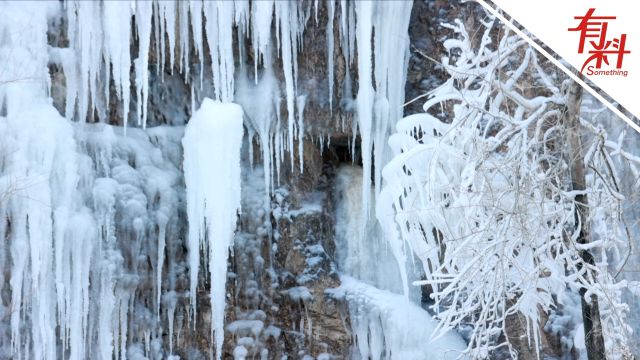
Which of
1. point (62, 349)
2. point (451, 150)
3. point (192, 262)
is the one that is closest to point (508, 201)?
point (451, 150)

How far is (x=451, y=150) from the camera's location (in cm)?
543

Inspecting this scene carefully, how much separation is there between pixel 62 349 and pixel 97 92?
89.7 inches

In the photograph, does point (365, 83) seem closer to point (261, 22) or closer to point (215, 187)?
point (261, 22)

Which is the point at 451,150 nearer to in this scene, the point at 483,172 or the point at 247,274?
the point at 483,172

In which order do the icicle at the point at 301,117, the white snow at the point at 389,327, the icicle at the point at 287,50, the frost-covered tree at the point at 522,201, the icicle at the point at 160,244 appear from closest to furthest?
the frost-covered tree at the point at 522,201 < the white snow at the point at 389,327 < the icicle at the point at 160,244 < the icicle at the point at 287,50 < the icicle at the point at 301,117

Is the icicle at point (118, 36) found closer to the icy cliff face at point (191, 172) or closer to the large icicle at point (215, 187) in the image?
the icy cliff face at point (191, 172)

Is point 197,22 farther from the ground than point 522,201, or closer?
farther from the ground

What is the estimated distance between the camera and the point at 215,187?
8.45 metres
